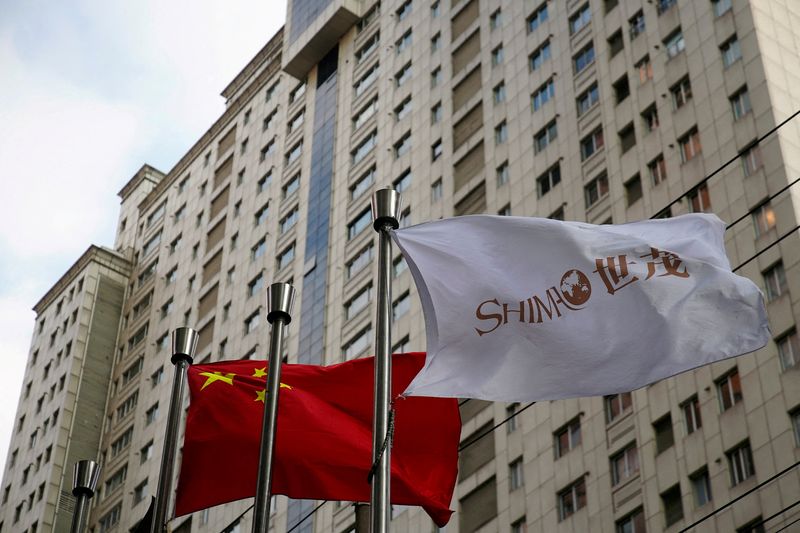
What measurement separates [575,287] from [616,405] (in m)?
30.4

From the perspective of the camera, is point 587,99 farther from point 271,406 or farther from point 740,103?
point 271,406

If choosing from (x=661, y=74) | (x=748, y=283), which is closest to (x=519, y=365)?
(x=748, y=283)

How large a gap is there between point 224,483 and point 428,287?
447cm

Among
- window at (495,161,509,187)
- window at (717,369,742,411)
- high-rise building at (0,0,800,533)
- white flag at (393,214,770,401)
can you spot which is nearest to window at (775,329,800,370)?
high-rise building at (0,0,800,533)

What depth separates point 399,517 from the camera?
5369 cm

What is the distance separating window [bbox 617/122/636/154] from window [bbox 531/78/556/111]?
645 centimetres

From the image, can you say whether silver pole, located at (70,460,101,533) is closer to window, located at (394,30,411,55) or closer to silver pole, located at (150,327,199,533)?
silver pole, located at (150,327,199,533)

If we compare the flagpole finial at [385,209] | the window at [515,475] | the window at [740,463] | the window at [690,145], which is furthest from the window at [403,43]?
the flagpole finial at [385,209]

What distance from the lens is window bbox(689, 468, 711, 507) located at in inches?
1585

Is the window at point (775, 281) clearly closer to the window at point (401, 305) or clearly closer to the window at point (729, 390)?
the window at point (729, 390)

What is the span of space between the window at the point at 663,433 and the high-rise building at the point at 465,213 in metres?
0.08

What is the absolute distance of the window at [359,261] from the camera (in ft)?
221

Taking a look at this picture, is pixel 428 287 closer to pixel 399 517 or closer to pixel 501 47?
pixel 399 517

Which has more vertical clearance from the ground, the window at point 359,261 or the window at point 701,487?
the window at point 359,261
